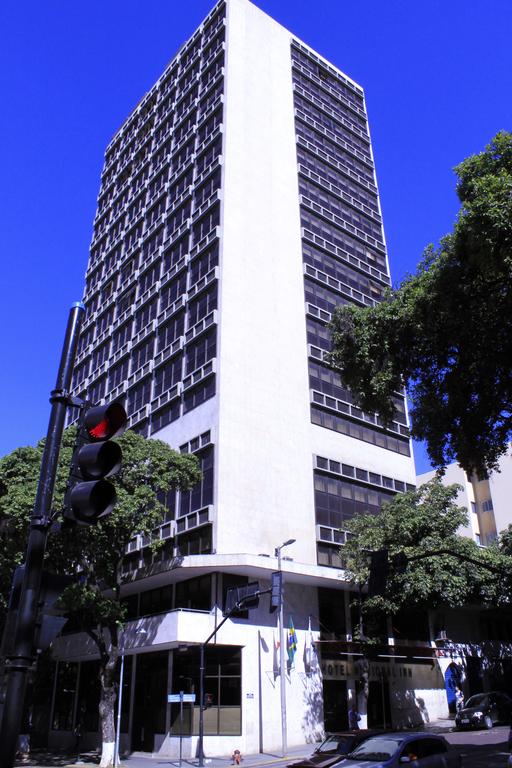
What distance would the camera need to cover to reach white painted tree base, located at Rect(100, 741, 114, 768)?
2483cm

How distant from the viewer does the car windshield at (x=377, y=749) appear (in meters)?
12.9

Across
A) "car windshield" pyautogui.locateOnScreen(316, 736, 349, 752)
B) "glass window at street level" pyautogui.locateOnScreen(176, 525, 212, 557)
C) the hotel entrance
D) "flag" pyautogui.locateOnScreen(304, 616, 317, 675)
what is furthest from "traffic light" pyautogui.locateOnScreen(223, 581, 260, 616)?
the hotel entrance

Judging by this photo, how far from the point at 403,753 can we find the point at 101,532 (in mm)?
16946

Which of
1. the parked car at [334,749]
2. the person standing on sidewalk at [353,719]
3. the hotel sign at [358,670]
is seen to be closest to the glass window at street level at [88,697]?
the hotel sign at [358,670]

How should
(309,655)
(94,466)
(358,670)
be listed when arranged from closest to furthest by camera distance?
(94,466) → (309,655) → (358,670)

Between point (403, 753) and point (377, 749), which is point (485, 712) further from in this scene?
point (403, 753)

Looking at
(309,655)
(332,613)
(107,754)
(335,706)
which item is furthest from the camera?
(332,613)

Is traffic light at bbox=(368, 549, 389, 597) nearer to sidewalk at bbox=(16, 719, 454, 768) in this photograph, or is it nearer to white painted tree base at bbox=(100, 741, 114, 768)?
sidewalk at bbox=(16, 719, 454, 768)

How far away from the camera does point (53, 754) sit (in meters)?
32.8

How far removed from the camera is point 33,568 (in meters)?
5.35

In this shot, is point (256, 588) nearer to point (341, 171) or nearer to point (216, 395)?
point (216, 395)

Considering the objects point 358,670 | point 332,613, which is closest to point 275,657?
point 332,613

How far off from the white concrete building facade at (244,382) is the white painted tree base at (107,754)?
411 cm

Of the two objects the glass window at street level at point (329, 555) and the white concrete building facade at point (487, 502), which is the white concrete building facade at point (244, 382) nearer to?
the glass window at street level at point (329, 555)
